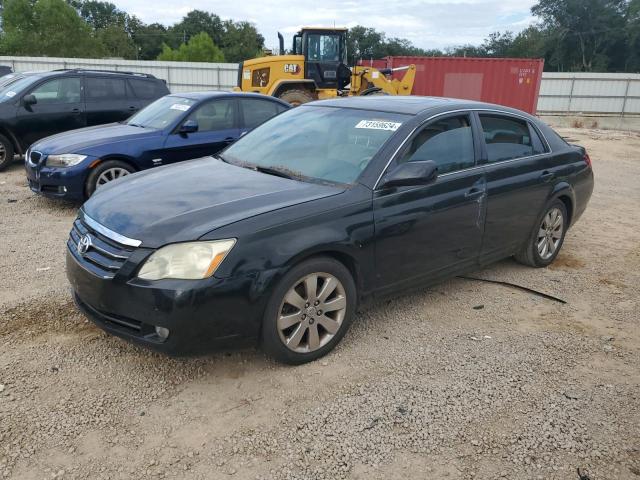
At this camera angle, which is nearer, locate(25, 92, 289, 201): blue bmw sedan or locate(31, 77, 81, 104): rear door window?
locate(25, 92, 289, 201): blue bmw sedan

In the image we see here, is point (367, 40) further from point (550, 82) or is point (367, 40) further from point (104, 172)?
point (104, 172)

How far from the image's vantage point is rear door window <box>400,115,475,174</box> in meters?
3.86

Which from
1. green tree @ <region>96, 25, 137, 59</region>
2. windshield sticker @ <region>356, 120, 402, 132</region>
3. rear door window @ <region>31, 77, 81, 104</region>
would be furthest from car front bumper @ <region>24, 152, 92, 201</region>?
green tree @ <region>96, 25, 137, 59</region>

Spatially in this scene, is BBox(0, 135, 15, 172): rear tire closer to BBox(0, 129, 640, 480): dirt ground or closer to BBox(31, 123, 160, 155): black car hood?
BBox(31, 123, 160, 155): black car hood

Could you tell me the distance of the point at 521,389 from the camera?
128 inches

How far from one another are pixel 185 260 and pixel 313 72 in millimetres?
13134

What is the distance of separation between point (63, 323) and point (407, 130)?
2785 millimetres

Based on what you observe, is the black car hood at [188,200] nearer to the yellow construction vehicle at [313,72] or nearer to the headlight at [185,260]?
the headlight at [185,260]

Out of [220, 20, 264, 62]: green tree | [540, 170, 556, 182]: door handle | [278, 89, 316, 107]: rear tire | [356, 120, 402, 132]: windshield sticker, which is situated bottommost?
[540, 170, 556, 182]: door handle

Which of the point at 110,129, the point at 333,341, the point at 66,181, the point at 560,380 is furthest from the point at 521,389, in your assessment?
the point at 110,129

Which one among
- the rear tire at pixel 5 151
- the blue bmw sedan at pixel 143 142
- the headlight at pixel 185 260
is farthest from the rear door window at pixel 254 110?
the headlight at pixel 185 260

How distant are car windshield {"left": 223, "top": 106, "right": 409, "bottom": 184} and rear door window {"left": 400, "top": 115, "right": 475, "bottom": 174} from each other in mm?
202

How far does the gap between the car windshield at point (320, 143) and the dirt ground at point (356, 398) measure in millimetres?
1183

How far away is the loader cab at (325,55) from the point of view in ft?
49.1
